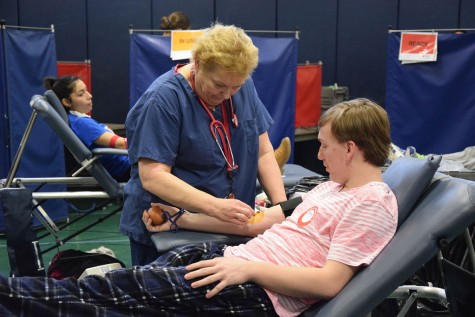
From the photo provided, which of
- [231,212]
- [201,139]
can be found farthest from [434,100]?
[231,212]

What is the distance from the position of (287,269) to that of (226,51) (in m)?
0.65

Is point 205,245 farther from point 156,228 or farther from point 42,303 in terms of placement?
point 42,303

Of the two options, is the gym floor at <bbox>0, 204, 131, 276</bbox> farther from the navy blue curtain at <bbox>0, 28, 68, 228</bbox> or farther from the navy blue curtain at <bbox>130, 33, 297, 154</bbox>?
the navy blue curtain at <bbox>130, 33, 297, 154</bbox>

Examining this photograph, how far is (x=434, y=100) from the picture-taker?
15.5 ft

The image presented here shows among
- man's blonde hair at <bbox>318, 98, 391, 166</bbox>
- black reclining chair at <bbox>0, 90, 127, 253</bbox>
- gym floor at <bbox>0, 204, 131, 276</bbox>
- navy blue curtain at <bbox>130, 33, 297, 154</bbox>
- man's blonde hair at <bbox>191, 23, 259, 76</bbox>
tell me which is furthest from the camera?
navy blue curtain at <bbox>130, 33, 297, 154</bbox>

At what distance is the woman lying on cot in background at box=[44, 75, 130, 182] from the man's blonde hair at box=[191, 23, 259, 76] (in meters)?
1.77

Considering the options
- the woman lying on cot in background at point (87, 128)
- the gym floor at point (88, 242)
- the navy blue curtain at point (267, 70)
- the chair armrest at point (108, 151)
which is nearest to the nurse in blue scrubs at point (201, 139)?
the chair armrest at point (108, 151)

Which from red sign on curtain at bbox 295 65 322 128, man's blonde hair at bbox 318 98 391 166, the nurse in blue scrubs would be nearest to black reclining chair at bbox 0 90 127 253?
the nurse in blue scrubs

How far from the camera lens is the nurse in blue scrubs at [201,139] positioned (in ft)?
5.93

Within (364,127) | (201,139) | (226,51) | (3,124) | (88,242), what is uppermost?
(226,51)

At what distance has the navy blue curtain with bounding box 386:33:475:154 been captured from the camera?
15.1 ft

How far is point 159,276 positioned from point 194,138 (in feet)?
1.75

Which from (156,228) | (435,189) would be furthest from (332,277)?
(156,228)

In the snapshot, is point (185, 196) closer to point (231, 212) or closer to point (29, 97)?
point (231, 212)
